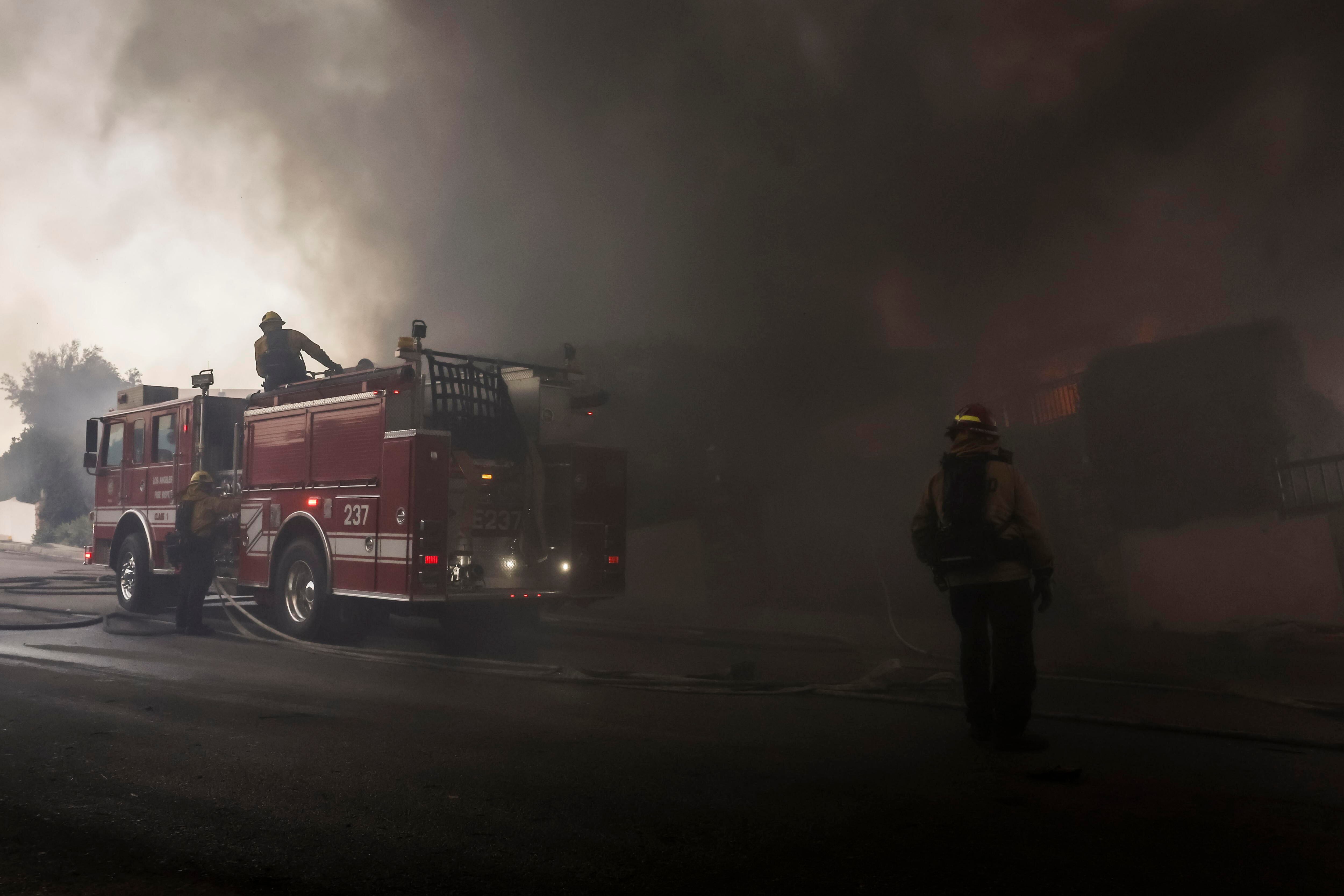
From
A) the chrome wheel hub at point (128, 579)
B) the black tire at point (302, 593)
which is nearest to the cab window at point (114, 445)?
the chrome wheel hub at point (128, 579)

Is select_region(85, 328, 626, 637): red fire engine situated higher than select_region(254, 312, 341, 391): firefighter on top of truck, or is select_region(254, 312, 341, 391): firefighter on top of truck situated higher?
select_region(254, 312, 341, 391): firefighter on top of truck

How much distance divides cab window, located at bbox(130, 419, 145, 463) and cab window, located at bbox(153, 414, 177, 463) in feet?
0.92

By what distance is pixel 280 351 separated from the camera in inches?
405

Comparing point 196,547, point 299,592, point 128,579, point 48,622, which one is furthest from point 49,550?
point 299,592

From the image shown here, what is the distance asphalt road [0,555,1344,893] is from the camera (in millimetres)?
2893

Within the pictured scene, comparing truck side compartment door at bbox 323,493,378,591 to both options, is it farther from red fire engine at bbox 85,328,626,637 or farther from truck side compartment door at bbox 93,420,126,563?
truck side compartment door at bbox 93,420,126,563

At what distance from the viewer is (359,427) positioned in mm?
8734

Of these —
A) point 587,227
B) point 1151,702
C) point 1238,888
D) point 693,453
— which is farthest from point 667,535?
point 1238,888

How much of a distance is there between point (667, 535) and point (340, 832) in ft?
36.6

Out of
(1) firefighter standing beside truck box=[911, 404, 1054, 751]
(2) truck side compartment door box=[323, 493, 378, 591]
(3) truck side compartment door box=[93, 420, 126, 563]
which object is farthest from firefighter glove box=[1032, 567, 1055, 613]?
(3) truck side compartment door box=[93, 420, 126, 563]

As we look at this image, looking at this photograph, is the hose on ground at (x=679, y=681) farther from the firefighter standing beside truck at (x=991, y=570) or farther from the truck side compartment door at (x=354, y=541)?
the firefighter standing beside truck at (x=991, y=570)

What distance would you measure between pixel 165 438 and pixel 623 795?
954 centimetres

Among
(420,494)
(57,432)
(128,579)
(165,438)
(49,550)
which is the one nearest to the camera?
(420,494)

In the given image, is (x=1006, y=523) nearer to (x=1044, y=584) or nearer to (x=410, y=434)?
(x=1044, y=584)
